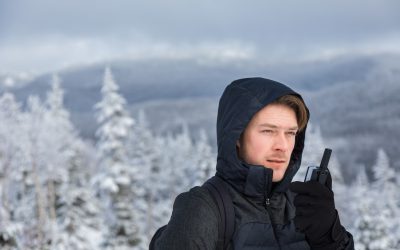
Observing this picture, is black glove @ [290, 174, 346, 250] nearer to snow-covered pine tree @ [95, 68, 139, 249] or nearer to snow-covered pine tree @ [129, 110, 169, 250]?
snow-covered pine tree @ [95, 68, 139, 249]

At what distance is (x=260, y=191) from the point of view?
3.49 m

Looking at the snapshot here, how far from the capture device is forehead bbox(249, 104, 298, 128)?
3588mm

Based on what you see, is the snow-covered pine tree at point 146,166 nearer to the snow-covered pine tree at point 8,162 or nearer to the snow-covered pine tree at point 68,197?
the snow-covered pine tree at point 68,197

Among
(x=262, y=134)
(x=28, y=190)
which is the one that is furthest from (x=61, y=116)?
(x=262, y=134)

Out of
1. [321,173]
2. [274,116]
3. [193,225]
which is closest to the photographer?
[193,225]

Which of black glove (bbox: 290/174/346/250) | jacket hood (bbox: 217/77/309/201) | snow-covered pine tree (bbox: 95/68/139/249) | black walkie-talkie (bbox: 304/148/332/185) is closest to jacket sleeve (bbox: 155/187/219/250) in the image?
jacket hood (bbox: 217/77/309/201)

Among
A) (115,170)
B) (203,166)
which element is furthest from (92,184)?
(203,166)

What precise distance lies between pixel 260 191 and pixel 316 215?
17.7 inches

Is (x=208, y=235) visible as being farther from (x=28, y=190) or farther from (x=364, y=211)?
(x=28, y=190)

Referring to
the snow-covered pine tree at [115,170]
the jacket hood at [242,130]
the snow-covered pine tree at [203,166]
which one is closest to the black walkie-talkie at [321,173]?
the jacket hood at [242,130]

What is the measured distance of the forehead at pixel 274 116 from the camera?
3.59 meters

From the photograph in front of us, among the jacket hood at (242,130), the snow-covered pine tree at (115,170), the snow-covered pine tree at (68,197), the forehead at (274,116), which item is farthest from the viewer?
the snow-covered pine tree at (68,197)

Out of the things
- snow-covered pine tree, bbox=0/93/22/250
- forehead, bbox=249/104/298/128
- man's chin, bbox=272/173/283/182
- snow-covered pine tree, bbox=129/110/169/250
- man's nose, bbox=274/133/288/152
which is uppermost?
forehead, bbox=249/104/298/128

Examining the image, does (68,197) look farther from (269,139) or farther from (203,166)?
(269,139)
